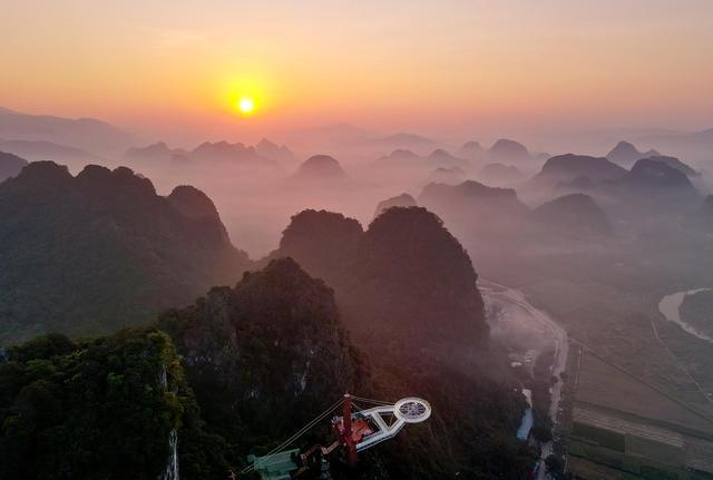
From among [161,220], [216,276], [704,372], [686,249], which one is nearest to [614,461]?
[704,372]

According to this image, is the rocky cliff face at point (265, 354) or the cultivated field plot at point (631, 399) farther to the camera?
the cultivated field plot at point (631, 399)

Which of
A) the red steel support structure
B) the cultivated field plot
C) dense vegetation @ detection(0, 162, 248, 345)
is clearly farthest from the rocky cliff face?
the cultivated field plot

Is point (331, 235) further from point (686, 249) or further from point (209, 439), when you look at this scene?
point (686, 249)

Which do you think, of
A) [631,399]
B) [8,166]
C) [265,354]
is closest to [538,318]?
[631,399]

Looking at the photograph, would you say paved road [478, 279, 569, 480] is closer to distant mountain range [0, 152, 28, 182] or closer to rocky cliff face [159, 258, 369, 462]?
rocky cliff face [159, 258, 369, 462]

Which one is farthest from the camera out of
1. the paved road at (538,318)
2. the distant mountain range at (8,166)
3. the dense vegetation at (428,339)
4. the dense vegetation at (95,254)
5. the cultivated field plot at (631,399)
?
the distant mountain range at (8,166)

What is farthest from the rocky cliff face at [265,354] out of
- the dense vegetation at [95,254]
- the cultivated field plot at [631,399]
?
the cultivated field plot at [631,399]

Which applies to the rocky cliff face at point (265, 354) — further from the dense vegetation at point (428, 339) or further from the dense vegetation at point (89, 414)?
the dense vegetation at point (89, 414)
